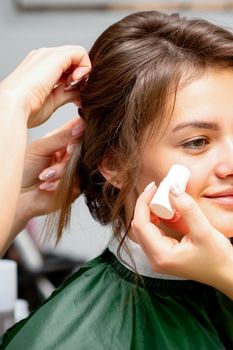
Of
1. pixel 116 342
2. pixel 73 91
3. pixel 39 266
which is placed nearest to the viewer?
A: pixel 116 342

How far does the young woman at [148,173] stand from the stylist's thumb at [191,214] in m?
0.02

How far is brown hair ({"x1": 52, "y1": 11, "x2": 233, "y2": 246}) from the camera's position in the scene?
114 centimetres

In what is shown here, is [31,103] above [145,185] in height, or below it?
above

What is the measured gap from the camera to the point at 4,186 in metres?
1.03

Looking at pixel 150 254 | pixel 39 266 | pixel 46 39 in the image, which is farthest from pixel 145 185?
pixel 46 39

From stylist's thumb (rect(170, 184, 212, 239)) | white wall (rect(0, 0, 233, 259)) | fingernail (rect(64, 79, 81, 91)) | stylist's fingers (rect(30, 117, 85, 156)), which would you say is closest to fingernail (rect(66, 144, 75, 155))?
stylist's fingers (rect(30, 117, 85, 156))

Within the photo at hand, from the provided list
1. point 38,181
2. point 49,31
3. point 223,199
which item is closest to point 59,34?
point 49,31

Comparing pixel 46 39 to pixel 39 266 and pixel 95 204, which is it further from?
pixel 95 204

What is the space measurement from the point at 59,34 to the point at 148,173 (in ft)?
3.93

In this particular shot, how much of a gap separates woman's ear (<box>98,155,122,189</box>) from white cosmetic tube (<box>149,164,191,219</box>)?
16cm

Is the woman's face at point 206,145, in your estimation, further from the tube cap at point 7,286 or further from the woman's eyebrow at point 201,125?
the tube cap at point 7,286

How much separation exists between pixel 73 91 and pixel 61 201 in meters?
0.21

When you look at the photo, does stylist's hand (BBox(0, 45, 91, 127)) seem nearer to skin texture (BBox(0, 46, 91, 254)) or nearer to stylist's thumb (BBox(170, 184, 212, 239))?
skin texture (BBox(0, 46, 91, 254))

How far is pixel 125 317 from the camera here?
115 cm
